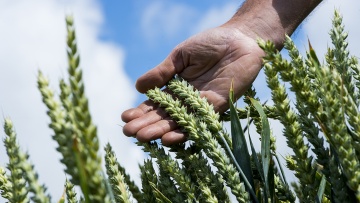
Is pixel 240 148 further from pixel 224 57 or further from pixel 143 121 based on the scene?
pixel 224 57

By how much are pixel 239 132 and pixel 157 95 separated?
0.63 meters

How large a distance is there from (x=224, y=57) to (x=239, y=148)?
1358 millimetres

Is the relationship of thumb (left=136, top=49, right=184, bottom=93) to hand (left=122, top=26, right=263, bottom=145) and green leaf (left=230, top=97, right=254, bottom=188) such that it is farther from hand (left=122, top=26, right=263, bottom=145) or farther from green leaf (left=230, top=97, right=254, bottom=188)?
green leaf (left=230, top=97, right=254, bottom=188)

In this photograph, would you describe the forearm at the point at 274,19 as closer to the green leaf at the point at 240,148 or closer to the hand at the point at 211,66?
the hand at the point at 211,66

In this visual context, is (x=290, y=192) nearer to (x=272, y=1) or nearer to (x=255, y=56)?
(x=255, y=56)

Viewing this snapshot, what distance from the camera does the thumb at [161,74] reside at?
2.21 m

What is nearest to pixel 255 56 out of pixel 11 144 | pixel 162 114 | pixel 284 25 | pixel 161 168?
pixel 284 25

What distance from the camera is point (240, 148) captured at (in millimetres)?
1163

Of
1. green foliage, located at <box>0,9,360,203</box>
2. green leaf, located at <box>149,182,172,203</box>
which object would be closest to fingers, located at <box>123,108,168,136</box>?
green foliage, located at <box>0,9,360,203</box>

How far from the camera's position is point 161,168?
139 centimetres

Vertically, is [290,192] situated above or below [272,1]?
below

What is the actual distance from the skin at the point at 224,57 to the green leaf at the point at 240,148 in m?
0.85

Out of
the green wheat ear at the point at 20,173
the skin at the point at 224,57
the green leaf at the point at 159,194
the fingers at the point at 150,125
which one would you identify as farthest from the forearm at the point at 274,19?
the green wheat ear at the point at 20,173

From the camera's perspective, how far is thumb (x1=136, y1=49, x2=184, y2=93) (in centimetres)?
221
